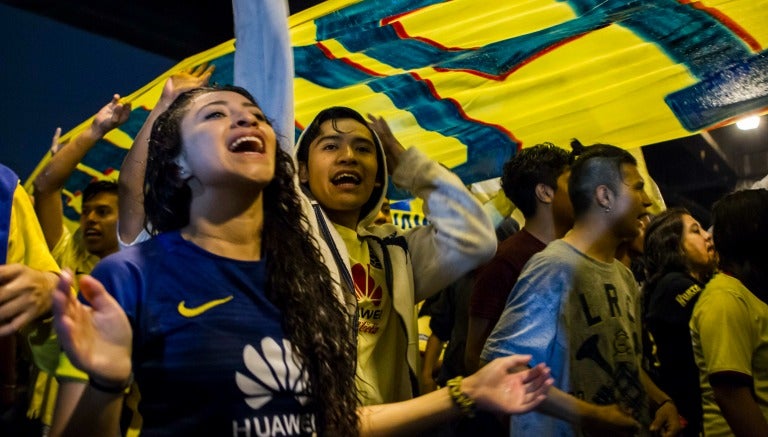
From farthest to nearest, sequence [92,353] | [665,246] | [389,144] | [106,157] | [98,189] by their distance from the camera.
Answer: [106,157] → [98,189] → [665,246] → [389,144] → [92,353]

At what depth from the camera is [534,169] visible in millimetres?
3266

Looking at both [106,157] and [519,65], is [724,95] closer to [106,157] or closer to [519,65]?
[519,65]

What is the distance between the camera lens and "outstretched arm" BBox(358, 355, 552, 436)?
5.63ft

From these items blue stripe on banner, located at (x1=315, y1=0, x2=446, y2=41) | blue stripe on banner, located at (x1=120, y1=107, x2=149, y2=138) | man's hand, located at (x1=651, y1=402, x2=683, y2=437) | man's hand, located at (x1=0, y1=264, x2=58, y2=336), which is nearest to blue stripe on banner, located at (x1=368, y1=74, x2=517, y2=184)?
blue stripe on banner, located at (x1=315, y1=0, x2=446, y2=41)

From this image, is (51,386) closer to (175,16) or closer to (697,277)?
(697,277)

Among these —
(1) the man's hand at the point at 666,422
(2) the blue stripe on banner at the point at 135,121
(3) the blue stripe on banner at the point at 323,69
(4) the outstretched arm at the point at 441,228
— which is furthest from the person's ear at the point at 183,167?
(2) the blue stripe on banner at the point at 135,121

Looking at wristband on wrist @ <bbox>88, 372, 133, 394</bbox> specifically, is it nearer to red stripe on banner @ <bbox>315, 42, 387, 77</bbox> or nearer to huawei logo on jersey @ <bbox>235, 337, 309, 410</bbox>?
huawei logo on jersey @ <bbox>235, 337, 309, 410</bbox>

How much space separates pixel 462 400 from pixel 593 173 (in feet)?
4.74

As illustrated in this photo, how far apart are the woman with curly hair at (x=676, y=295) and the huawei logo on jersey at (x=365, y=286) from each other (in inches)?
61.1

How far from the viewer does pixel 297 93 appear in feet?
11.4

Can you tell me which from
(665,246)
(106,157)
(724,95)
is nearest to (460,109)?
(724,95)

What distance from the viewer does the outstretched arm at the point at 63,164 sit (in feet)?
9.91

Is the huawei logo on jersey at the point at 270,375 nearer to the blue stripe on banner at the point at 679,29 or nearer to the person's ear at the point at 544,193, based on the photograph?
the blue stripe on banner at the point at 679,29

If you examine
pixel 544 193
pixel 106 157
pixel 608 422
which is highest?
pixel 106 157
